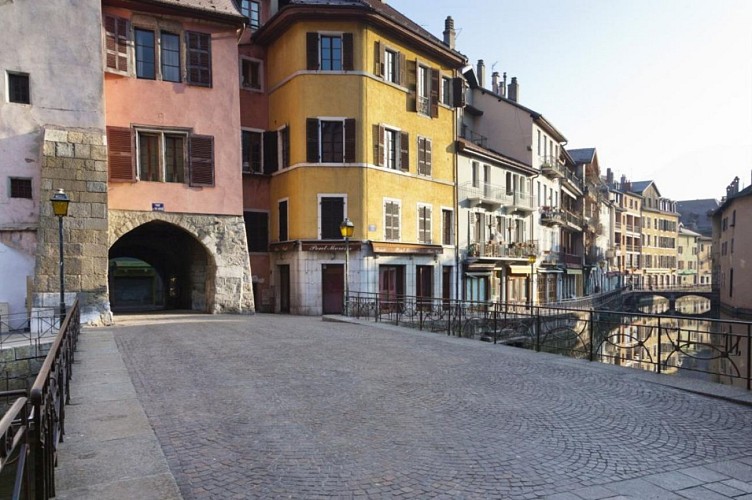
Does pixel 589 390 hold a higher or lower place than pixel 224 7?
lower

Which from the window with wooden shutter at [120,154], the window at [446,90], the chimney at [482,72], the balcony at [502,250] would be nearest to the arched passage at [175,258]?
the window with wooden shutter at [120,154]

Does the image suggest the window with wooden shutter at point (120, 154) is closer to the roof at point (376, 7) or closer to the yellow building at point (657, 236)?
the roof at point (376, 7)

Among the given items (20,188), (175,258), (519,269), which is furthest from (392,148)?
(20,188)

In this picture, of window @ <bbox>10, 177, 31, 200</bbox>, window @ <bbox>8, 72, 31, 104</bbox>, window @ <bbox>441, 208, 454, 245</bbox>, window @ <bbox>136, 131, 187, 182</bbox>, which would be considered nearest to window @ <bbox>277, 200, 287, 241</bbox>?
window @ <bbox>136, 131, 187, 182</bbox>

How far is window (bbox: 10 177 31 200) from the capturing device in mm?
17031

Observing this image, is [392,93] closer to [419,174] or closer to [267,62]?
[419,174]

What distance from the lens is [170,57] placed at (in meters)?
19.9

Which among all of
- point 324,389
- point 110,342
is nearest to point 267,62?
point 110,342

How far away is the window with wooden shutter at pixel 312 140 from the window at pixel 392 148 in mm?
2672

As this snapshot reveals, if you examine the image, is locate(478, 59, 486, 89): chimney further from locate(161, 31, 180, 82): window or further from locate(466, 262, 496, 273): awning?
locate(161, 31, 180, 82): window

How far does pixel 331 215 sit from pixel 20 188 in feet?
36.7

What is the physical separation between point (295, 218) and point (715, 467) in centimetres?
1926

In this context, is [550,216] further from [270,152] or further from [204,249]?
[204,249]

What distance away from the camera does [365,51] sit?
2255cm
